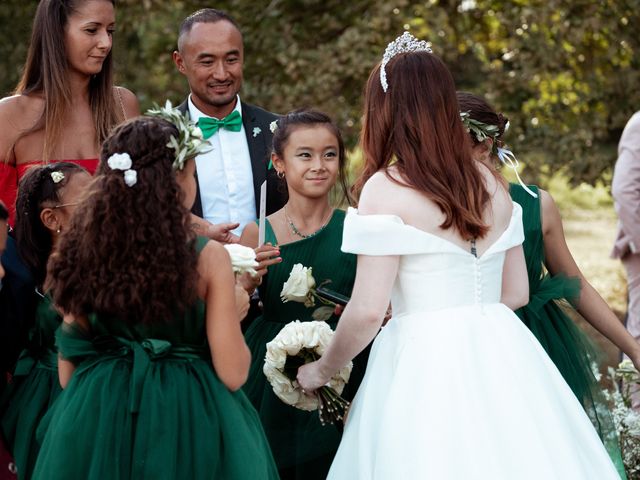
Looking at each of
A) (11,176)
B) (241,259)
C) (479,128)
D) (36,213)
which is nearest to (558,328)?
(479,128)

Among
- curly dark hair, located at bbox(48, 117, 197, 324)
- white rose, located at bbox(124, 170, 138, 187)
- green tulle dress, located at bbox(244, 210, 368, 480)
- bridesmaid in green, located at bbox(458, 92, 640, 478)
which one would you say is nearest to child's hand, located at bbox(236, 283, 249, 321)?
curly dark hair, located at bbox(48, 117, 197, 324)

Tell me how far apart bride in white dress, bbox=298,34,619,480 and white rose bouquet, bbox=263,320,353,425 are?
0.88 feet

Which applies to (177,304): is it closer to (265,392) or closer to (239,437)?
(239,437)

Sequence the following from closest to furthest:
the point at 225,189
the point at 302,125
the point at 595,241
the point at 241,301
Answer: the point at 241,301 → the point at 302,125 → the point at 225,189 → the point at 595,241

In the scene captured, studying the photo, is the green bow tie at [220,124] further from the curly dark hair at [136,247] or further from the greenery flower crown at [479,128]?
the curly dark hair at [136,247]

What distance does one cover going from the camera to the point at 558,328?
426 cm

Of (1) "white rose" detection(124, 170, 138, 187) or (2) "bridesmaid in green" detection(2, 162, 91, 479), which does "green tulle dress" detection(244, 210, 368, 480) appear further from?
(1) "white rose" detection(124, 170, 138, 187)

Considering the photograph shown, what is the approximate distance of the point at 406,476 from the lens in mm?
3189

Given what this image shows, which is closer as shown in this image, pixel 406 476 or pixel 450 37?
pixel 406 476

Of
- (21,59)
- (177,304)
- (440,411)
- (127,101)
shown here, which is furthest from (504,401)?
(21,59)

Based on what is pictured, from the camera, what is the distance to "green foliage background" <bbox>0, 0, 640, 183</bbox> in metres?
9.16

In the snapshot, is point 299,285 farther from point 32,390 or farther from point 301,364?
point 32,390

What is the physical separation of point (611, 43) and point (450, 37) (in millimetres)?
1475

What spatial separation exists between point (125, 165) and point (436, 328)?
1.11 metres
